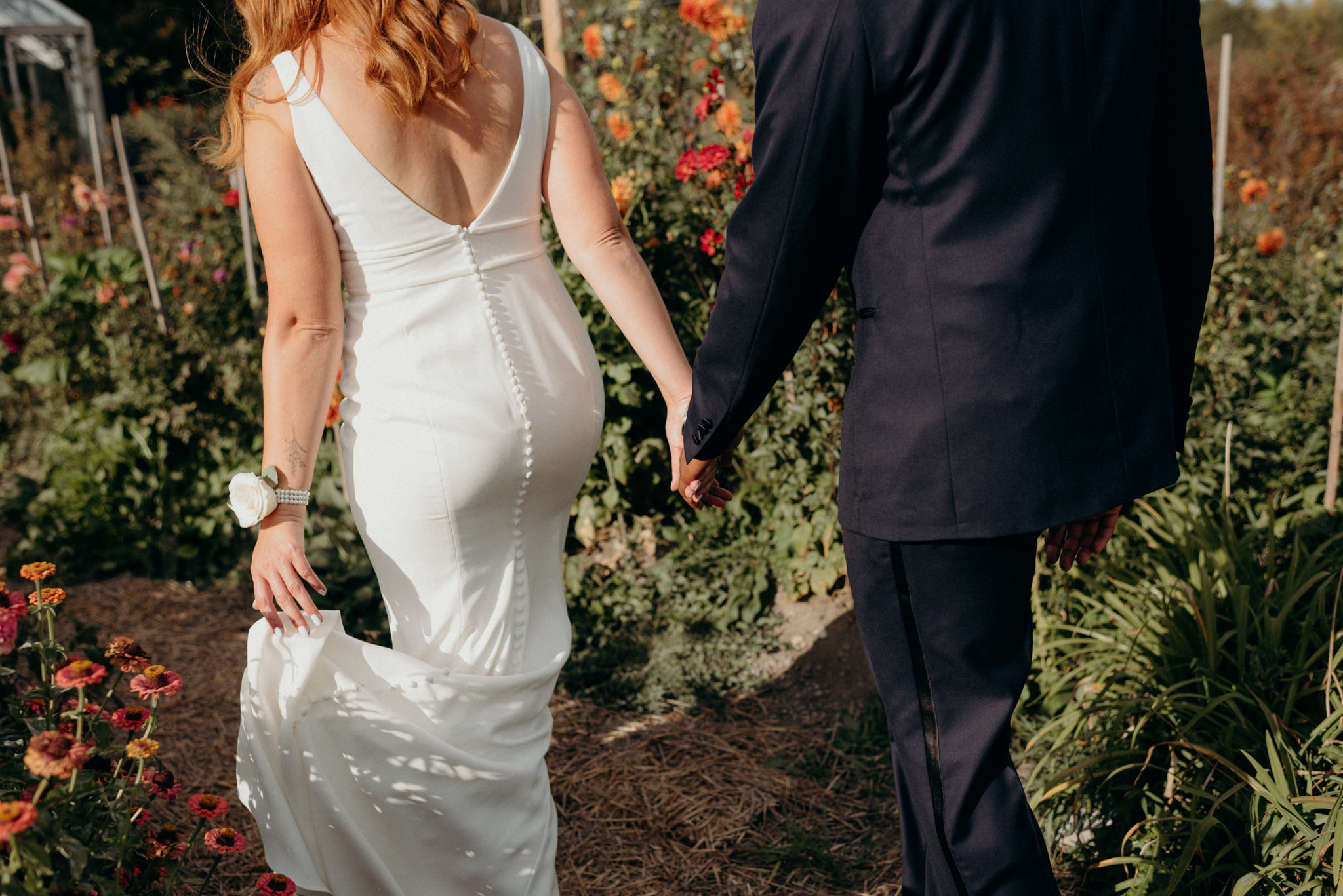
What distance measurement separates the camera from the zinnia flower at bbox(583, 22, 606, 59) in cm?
364

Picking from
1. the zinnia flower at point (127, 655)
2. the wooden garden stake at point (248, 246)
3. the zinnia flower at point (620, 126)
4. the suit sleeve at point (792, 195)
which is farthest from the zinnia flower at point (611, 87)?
the zinnia flower at point (127, 655)

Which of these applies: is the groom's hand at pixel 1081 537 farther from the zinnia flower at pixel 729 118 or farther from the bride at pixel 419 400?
the zinnia flower at pixel 729 118

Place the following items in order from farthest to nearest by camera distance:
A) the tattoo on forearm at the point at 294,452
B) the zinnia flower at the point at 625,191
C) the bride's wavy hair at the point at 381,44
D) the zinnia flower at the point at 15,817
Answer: the zinnia flower at the point at 625,191 < the tattoo on forearm at the point at 294,452 < the bride's wavy hair at the point at 381,44 < the zinnia flower at the point at 15,817

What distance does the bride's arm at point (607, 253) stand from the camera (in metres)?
1.78

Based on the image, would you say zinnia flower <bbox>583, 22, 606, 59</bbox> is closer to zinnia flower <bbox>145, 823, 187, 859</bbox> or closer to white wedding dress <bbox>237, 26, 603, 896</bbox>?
white wedding dress <bbox>237, 26, 603, 896</bbox>

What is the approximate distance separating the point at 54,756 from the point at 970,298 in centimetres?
123

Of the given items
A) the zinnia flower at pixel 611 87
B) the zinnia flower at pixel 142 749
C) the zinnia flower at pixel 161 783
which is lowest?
the zinnia flower at pixel 161 783

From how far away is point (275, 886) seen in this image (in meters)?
1.49

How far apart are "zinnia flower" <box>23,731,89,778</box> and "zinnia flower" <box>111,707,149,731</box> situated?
311 mm

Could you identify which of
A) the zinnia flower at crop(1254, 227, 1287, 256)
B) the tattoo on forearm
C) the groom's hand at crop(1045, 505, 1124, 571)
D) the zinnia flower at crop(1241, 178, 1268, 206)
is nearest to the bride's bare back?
the tattoo on forearm

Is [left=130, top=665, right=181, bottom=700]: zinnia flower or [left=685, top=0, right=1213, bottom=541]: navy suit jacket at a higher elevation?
[left=685, top=0, right=1213, bottom=541]: navy suit jacket

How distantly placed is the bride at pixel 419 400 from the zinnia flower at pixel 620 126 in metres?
1.76

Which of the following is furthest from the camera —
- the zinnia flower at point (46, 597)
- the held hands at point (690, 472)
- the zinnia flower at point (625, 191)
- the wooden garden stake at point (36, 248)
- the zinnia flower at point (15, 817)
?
the wooden garden stake at point (36, 248)

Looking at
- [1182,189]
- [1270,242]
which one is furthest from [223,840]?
[1270,242]
